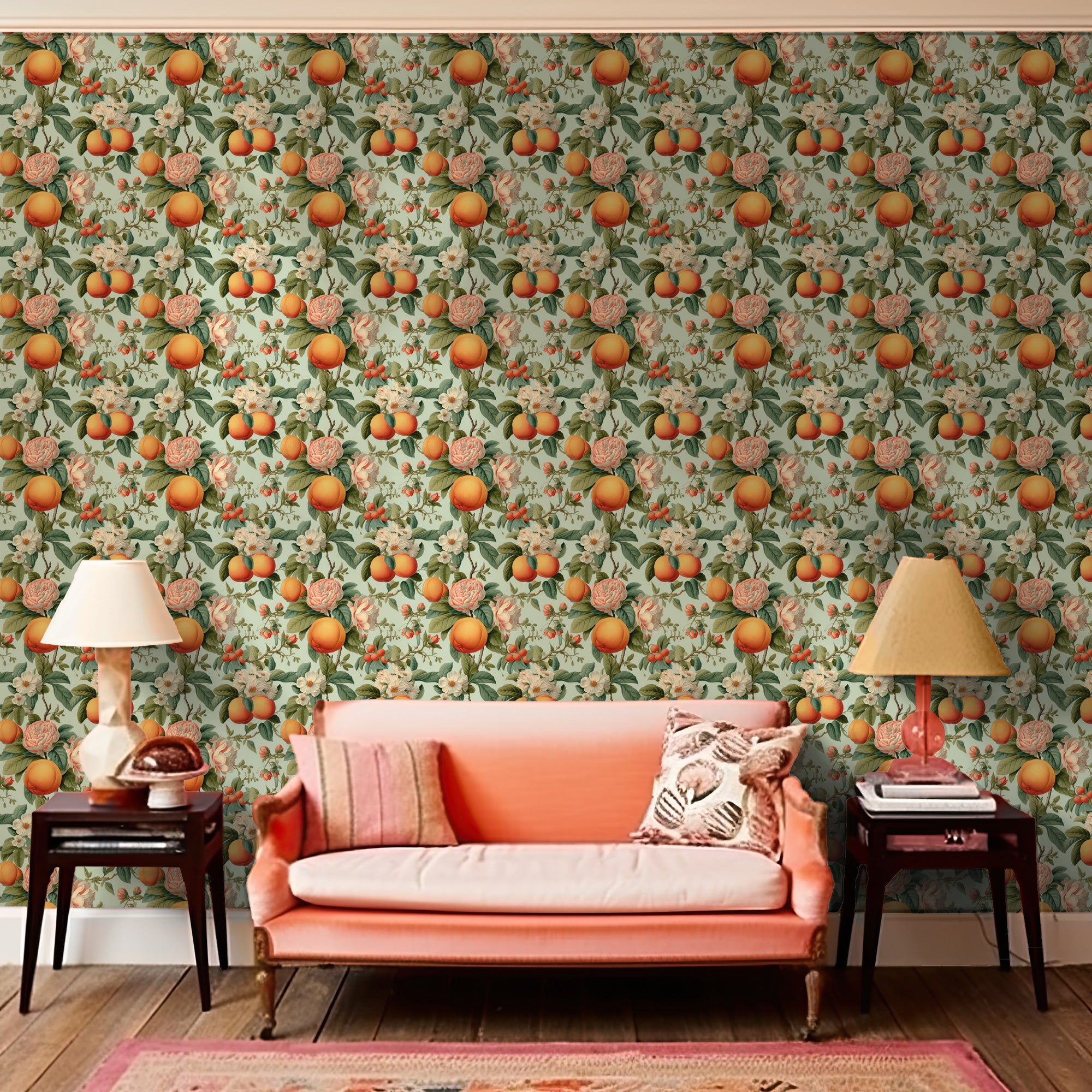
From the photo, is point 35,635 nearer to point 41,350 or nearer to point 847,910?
point 41,350

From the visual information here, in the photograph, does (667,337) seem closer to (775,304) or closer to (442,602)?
(775,304)

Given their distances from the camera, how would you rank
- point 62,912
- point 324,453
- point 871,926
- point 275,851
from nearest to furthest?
point 275,851 < point 871,926 < point 62,912 < point 324,453

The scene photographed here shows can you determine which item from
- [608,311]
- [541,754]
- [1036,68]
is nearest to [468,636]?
[541,754]

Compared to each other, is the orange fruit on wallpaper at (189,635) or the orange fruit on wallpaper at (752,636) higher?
the orange fruit on wallpaper at (189,635)

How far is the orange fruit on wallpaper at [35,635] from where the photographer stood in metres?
3.94

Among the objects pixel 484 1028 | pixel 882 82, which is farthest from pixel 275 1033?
pixel 882 82

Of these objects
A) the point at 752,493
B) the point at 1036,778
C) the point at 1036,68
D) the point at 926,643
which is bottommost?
the point at 1036,778

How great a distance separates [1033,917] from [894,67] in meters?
2.75

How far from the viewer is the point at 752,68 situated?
391 cm

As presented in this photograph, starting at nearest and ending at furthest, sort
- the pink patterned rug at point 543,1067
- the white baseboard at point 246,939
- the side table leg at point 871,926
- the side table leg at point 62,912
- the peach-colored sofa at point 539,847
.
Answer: the pink patterned rug at point 543,1067 < the peach-colored sofa at point 539,847 < the side table leg at point 871,926 < the side table leg at point 62,912 < the white baseboard at point 246,939

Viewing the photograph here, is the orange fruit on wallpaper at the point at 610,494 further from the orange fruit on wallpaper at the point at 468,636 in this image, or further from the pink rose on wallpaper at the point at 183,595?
the pink rose on wallpaper at the point at 183,595

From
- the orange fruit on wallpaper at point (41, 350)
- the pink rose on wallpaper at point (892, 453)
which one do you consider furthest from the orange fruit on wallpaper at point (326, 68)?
the pink rose on wallpaper at point (892, 453)

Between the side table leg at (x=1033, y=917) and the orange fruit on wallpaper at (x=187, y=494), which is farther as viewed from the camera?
the orange fruit on wallpaper at (x=187, y=494)

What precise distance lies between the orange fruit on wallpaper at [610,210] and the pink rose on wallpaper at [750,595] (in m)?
1.27
